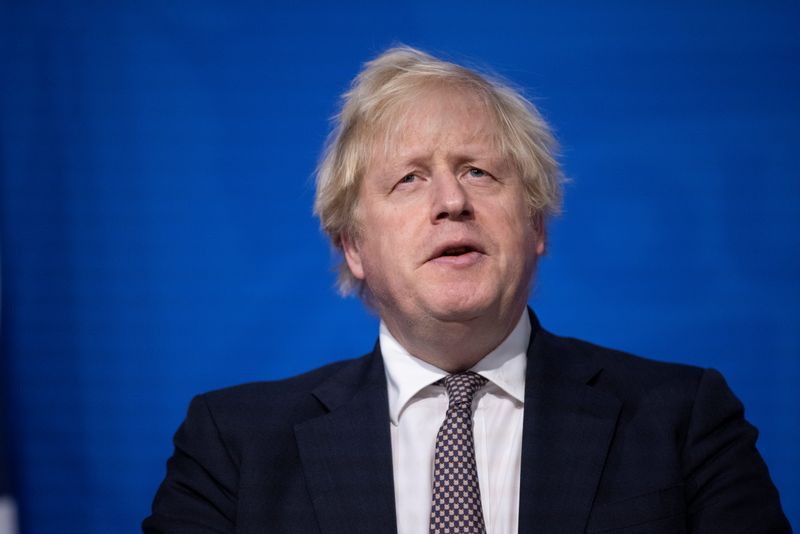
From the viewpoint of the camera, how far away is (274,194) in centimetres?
245

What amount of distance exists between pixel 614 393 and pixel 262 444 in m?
0.67

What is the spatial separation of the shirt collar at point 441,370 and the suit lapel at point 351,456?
0.03 meters

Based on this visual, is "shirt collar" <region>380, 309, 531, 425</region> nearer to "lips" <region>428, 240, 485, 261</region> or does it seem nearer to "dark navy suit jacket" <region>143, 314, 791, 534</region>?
"dark navy suit jacket" <region>143, 314, 791, 534</region>

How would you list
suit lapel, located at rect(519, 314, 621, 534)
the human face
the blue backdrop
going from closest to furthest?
suit lapel, located at rect(519, 314, 621, 534), the human face, the blue backdrop

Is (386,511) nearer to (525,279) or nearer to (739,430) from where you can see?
(525,279)

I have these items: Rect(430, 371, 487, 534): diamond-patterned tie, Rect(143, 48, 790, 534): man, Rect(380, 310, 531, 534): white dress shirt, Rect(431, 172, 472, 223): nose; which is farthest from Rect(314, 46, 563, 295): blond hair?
Rect(430, 371, 487, 534): diamond-patterned tie

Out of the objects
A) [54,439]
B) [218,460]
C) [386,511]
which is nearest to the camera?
[386,511]

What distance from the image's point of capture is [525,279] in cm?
Result: 185

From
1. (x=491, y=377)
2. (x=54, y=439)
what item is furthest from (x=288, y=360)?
(x=491, y=377)

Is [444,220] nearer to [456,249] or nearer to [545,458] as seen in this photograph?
[456,249]

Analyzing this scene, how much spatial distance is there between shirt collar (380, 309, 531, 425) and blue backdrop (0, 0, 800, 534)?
61cm

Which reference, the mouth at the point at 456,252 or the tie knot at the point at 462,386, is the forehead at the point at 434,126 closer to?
the mouth at the point at 456,252

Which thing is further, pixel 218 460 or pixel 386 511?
pixel 218 460

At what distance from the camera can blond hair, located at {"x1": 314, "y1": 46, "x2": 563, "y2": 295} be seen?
193 centimetres
